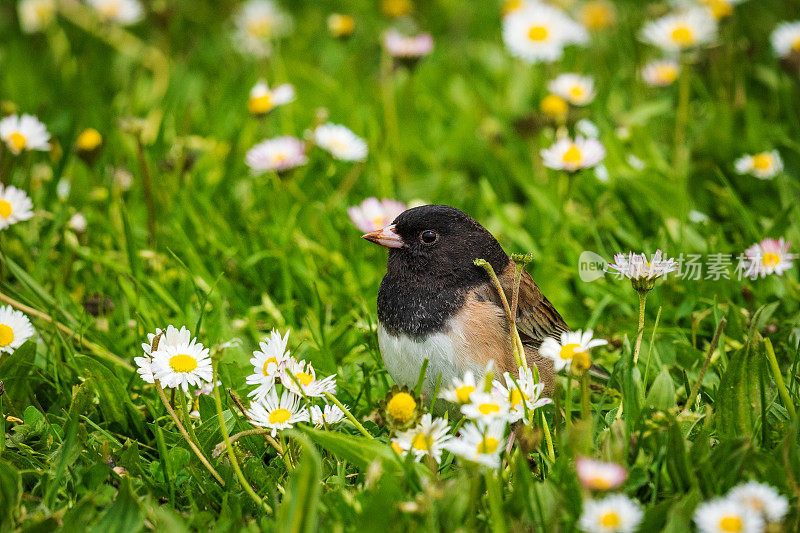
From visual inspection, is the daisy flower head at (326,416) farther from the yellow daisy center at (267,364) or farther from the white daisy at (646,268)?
the white daisy at (646,268)

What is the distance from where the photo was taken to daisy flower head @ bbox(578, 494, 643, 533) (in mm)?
1372

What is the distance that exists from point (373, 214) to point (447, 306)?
2.67 ft

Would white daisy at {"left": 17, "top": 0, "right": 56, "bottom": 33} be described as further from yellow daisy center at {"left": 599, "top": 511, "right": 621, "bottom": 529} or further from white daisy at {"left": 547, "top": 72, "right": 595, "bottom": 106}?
yellow daisy center at {"left": 599, "top": 511, "right": 621, "bottom": 529}

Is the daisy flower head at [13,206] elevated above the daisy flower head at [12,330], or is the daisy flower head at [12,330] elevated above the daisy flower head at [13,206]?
the daisy flower head at [13,206]

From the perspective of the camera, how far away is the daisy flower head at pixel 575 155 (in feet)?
8.83

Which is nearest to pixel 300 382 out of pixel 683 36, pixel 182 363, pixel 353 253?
pixel 182 363

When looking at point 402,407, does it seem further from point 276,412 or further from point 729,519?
point 729,519

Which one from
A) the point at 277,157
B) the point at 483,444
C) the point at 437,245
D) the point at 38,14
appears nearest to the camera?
the point at 483,444

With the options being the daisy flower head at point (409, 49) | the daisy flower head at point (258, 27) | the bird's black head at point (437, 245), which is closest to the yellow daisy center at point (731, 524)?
the bird's black head at point (437, 245)

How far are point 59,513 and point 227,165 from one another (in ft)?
6.81

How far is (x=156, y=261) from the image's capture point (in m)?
2.84

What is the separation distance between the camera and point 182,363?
1.77m

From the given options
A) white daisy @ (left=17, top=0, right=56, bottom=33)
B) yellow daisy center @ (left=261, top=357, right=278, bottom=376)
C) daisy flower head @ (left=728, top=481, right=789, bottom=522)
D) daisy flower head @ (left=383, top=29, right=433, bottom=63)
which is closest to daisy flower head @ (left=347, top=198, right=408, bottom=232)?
daisy flower head @ (left=383, top=29, right=433, bottom=63)

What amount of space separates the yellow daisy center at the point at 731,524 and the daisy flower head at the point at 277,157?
191 centimetres
